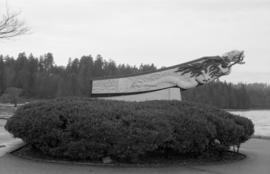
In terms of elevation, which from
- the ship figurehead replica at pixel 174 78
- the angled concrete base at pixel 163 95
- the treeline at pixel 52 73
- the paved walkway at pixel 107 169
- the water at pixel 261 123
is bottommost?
the paved walkway at pixel 107 169

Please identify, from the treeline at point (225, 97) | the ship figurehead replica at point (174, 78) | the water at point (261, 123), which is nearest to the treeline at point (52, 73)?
the treeline at point (225, 97)

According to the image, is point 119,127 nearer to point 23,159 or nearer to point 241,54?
point 23,159

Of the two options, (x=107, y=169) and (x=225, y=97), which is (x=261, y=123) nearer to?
(x=107, y=169)

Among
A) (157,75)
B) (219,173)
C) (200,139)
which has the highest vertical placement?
(157,75)

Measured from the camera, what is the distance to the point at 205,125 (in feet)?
31.6

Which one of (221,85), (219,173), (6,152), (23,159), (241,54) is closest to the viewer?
(219,173)

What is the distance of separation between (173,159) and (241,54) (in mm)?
15146

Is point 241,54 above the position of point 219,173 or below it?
above

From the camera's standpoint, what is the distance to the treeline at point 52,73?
354 feet

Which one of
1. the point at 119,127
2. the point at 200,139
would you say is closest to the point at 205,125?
the point at 200,139

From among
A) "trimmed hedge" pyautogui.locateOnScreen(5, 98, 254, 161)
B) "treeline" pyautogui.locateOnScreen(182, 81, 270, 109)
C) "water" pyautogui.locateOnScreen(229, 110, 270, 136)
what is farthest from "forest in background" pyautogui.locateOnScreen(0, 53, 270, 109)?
"trimmed hedge" pyautogui.locateOnScreen(5, 98, 254, 161)

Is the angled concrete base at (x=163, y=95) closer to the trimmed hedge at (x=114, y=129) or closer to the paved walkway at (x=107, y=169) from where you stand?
the trimmed hedge at (x=114, y=129)

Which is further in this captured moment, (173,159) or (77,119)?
(173,159)

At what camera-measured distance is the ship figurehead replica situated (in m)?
23.7
